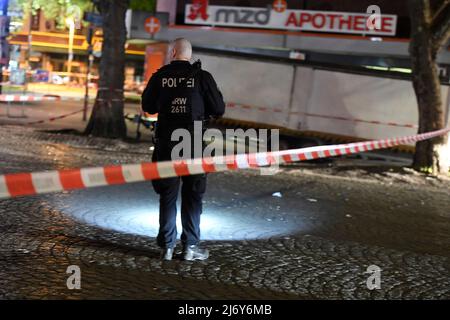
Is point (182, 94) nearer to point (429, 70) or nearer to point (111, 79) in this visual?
point (429, 70)

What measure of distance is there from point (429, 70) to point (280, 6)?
39.7 ft

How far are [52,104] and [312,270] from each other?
81.5ft

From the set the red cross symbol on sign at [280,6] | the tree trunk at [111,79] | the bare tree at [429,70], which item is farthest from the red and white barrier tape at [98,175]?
the red cross symbol on sign at [280,6]

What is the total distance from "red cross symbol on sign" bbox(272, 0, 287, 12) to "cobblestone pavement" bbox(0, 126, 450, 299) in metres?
14.6

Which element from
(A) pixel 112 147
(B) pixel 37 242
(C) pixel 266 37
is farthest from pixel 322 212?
(C) pixel 266 37

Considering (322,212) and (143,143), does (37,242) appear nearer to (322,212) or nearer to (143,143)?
(322,212)

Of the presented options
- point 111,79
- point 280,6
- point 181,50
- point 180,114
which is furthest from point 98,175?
point 280,6

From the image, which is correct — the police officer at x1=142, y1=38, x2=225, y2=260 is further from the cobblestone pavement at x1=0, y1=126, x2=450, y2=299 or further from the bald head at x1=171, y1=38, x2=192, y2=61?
the cobblestone pavement at x1=0, y1=126, x2=450, y2=299

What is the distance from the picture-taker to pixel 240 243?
6852 mm

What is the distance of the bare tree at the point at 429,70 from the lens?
527 inches

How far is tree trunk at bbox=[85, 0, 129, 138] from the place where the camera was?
16234 millimetres

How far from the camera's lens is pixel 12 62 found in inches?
1065

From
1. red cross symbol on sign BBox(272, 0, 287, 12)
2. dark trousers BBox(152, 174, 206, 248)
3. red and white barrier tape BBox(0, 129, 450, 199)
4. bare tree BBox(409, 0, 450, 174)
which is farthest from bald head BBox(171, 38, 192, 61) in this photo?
red cross symbol on sign BBox(272, 0, 287, 12)

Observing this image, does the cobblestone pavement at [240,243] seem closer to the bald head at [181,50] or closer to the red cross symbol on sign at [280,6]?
the bald head at [181,50]
